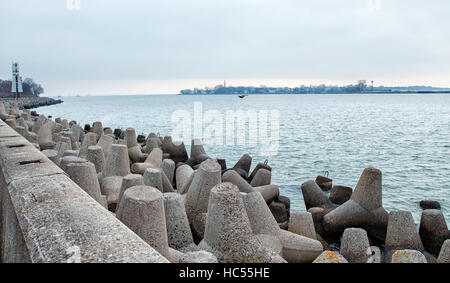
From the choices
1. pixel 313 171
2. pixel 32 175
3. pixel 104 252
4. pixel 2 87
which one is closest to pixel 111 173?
pixel 32 175

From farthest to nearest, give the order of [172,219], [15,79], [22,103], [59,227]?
[15,79]
[22,103]
[172,219]
[59,227]

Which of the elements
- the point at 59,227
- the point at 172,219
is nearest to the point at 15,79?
the point at 172,219

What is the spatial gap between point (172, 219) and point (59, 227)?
6.16 ft

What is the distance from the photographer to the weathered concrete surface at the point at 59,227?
167cm

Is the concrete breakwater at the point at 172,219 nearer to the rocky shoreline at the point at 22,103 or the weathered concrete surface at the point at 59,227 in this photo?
the weathered concrete surface at the point at 59,227

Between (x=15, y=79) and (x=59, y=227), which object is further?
(x=15, y=79)

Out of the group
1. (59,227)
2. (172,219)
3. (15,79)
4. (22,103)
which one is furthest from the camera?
(15,79)

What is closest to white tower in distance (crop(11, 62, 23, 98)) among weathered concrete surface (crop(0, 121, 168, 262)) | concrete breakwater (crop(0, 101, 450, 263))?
concrete breakwater (crop(0, 101, 450, 263))

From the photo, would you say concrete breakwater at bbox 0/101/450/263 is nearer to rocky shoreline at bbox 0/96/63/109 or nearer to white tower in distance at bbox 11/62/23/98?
rocky shoreline at bbox 0/96/63/109

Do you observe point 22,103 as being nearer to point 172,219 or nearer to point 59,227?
point 172,219

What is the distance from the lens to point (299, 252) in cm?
421

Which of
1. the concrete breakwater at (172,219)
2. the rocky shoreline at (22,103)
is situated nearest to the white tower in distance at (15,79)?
the rocky shoreline at (22,103)

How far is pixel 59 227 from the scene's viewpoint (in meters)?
1.92
